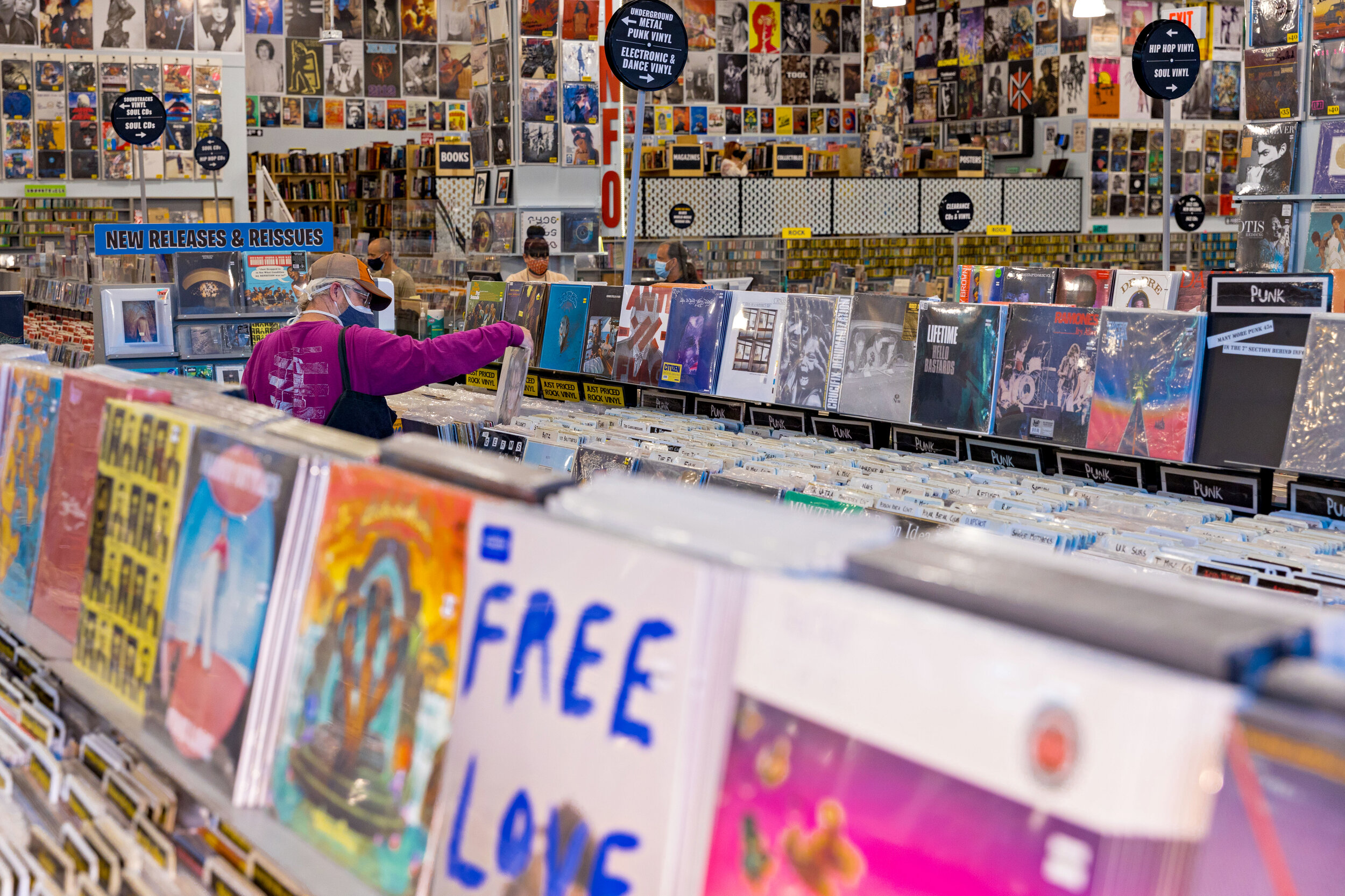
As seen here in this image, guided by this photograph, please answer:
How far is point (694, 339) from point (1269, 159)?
6222 mm

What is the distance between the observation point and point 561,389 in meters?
4.81

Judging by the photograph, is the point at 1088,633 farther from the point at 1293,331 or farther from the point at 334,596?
the point at 1293,331

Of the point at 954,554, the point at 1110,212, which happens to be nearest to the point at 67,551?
the point at 954,554

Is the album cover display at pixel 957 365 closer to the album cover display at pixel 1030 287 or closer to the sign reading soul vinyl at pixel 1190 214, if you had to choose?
the album cover display at pixel 1030 287

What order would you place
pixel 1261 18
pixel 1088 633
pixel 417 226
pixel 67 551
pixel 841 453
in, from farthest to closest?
pixel 417 226 < pixel 1261 18 < pixel 841 453 < pixel 67 551 < pixel 1088 633

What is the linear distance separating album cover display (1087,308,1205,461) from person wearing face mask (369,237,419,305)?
22.0 feet

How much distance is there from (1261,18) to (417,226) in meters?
10.5

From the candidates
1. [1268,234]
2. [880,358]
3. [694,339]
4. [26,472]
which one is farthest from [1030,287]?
[26,472]

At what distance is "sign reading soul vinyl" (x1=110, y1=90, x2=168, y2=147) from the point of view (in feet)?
29.4

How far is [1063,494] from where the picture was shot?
2.84 m

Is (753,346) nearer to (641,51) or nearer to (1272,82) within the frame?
(641,51)

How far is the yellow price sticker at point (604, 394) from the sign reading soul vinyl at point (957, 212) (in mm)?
7204

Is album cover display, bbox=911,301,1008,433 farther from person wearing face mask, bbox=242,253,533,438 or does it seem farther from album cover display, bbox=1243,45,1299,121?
album cover display, bbox=1243,45,1299,121

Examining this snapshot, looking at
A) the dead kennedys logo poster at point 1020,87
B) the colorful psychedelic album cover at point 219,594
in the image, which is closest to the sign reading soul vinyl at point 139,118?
→ the colorful psychedelic album cover at point 219,594
